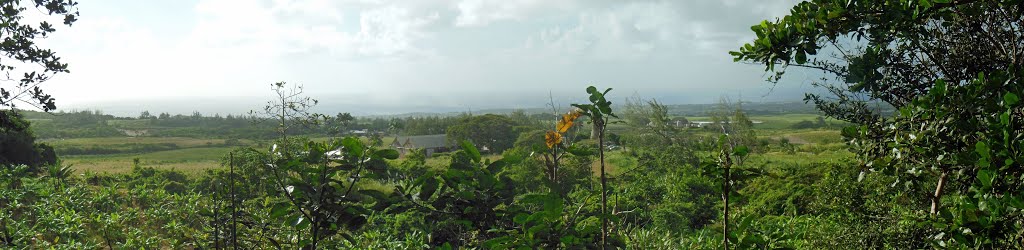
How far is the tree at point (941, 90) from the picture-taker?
120 centimetres

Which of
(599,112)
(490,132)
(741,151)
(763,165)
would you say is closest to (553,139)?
(599,112)

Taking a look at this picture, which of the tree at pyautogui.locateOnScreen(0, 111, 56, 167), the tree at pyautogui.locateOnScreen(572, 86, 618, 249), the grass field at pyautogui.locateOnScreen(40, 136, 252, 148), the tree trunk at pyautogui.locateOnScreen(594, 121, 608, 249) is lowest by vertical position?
the grass field at pyautogui.locateOnScreen(40, 136, 252, 148)

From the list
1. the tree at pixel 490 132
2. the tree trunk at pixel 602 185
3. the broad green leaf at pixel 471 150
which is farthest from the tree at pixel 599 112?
the tree at pixel 490 132

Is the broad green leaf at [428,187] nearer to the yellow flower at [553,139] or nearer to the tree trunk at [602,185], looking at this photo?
the yellow flower at [553,139]

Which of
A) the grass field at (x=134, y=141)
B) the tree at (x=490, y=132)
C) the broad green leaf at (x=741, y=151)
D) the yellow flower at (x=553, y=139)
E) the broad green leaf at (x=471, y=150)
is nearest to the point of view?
the broad green leaf at (x=741, y=151)

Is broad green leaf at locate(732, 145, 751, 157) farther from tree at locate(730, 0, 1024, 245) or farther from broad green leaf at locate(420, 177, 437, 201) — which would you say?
broad green leaf at locate(420, 177, 437, 201)

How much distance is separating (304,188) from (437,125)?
54.5 m

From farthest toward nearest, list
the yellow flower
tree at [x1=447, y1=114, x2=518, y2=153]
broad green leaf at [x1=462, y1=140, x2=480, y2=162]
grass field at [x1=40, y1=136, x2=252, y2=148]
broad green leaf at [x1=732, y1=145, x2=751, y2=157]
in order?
grass field at [x1=40, y1=136, x2=252, y2=148] < tree at [x1=447, y1=114, x2=518, y2=153] < the yellow flower < broad green leaf at [x1=462, y1=140, x2=480, y2=162] < broad green leaf at [x1=732, y1=145, x2=751, y2=157]

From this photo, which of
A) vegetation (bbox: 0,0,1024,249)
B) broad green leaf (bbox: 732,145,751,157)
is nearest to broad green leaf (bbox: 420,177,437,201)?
vegetation (bbox: 0,0,1024,249)

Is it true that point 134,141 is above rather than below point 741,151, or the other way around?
below

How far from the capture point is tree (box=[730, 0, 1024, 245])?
120 cm

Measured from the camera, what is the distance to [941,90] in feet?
4.55

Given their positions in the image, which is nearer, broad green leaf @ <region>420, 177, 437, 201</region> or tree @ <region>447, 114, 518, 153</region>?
broad green leaf @ <region>420, 177, 437, 201</region>

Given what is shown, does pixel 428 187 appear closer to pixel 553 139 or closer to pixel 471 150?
pixel 471 150
